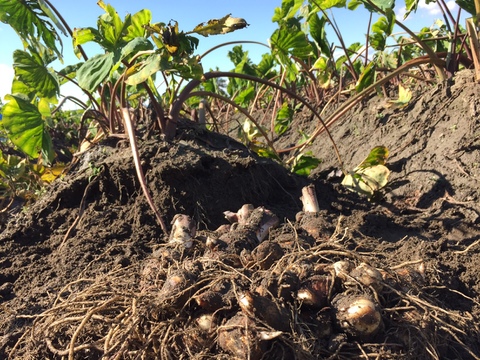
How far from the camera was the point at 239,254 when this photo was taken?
54.9 inches

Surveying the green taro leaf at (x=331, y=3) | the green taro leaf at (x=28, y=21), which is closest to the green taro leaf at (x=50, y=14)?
the green taro leaf at (x=28, y=21)

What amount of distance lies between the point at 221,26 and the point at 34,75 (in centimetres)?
107

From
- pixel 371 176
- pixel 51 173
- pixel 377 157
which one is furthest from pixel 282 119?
pixel 51 173

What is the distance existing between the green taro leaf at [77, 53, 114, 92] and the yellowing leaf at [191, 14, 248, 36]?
38 cm

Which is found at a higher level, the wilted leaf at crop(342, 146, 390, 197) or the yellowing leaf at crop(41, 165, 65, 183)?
the yellowing leaf at crop(41, 165, 65, 183)

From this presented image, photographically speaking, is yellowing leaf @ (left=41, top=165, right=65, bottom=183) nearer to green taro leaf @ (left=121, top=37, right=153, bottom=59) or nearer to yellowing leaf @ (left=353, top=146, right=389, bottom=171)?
green taro leaf @ (left=121, top=37, right=153, bottom=59)

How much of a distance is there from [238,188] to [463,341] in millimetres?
1085

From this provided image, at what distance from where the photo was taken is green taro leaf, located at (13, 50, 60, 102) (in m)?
2.17

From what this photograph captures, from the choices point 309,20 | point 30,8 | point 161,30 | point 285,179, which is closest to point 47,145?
point 30,8

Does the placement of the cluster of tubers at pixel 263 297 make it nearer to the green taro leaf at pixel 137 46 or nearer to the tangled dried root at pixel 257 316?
the tangled dried root at pixel 257 316

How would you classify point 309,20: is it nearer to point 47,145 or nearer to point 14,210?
point 47,145

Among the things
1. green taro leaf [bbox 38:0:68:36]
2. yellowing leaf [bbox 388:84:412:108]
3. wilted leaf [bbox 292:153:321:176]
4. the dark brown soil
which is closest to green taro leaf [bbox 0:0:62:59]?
green taro leaf [bbox 38:0:68:36]

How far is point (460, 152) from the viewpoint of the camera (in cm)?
218

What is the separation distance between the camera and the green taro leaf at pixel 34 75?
7.11 feet
